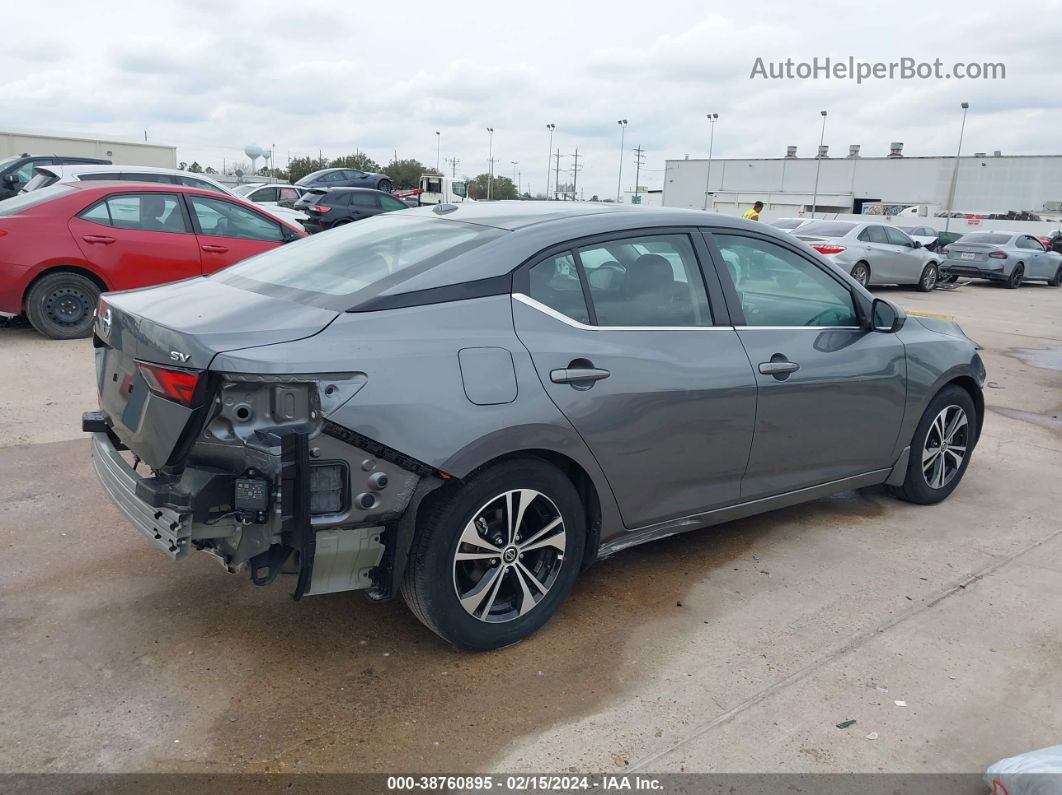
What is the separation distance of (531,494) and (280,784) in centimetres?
126

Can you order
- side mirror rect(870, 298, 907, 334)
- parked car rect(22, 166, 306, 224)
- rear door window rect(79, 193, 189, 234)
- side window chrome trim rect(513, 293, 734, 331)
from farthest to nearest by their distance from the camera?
parked car rect(22, 166, 306, 224) < rear door window rect(79, 193, 189, 234) < side mirror rect(870, 298, 907, 334) < side window chrome trim rect(513, 293, 734, 331)

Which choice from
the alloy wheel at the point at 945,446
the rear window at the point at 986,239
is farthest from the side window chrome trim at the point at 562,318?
the rear window at the point at 986,239

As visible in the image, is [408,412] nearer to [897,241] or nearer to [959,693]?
[959,693]

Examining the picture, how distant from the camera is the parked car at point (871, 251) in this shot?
54.9 feet

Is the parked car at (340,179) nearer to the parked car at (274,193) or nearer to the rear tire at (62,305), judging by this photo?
the parked car at (274,193)

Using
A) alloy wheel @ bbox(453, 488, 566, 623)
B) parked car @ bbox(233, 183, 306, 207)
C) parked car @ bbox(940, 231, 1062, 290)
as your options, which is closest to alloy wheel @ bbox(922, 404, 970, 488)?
alloy wheel @ bbox(453, 488, 566, 623)

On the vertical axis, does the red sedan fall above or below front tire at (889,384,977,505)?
above

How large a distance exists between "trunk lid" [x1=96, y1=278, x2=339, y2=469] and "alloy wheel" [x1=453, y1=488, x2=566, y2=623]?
92 centimetres

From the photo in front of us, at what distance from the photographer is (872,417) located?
14.8ft

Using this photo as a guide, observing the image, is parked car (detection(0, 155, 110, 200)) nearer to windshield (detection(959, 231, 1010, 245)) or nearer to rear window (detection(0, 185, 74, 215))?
rear window (detection(0, 185, 74, 215))

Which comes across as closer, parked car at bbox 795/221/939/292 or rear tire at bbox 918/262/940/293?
parked car at bbox 795/221/939/292

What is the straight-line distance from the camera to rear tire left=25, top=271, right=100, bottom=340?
8102 mm

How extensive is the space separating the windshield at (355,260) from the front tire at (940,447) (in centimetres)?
283

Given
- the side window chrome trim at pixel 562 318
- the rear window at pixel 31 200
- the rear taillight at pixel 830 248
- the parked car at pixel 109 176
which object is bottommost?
the rear taillight at pixel 830 248
